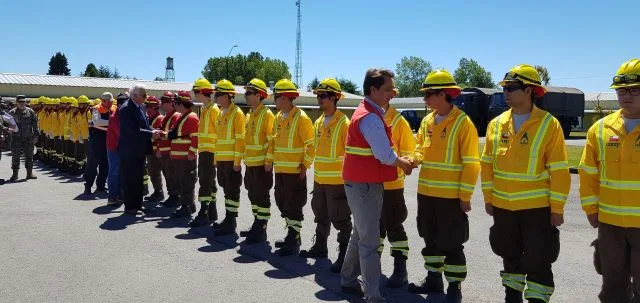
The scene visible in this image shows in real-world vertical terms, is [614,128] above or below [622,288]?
above

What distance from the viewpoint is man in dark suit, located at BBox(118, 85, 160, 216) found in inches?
364

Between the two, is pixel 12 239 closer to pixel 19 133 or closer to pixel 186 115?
pixel 186 115

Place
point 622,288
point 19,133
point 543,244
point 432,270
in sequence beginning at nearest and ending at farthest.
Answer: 1. point 622,288
2. point 543,244
3. point 432,270
4. point 19,133

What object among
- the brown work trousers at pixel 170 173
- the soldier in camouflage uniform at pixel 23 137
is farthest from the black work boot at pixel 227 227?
the soldier in camouflage uniform at pixel 23 137

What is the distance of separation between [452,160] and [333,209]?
1578 millimetres

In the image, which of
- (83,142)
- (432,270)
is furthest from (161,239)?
(83,142)

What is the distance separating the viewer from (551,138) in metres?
4.21

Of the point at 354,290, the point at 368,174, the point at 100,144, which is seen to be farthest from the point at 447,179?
the point at 100,144

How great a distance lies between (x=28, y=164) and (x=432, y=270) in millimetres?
12453

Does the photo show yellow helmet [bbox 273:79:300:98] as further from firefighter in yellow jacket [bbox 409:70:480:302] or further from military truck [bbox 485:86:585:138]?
military truck [bbox 485:86:585:138]

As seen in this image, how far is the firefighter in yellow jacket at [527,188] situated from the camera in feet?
13.7

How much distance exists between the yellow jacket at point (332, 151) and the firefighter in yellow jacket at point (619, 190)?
2681mm

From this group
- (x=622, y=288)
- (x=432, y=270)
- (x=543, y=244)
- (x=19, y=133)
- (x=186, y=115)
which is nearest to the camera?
(x=622, y=288)

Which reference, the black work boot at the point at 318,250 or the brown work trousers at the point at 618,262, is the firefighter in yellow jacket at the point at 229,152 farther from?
the brown work trousers at the point at 618,262
